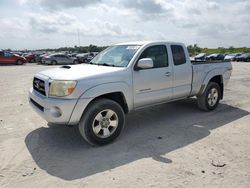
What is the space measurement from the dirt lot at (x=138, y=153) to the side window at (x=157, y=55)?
1.38 meters

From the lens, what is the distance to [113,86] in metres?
4.75

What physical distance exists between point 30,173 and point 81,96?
1.40 metres

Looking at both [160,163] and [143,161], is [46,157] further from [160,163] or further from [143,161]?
[160,163]

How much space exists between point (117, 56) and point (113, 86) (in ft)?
3.61

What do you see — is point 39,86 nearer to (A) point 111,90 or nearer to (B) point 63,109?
(B) point 63,109

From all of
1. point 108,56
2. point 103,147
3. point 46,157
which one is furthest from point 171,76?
point 46,157

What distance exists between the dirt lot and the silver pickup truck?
534mm

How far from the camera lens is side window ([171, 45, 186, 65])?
19.8 feet

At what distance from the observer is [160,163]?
4.04 metres

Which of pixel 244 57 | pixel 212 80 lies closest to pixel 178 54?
pixel 212 80

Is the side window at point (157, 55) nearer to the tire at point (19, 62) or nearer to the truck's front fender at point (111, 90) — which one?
the truck's front fender at point (111, 90)

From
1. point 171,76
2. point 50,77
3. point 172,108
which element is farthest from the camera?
point 172,108

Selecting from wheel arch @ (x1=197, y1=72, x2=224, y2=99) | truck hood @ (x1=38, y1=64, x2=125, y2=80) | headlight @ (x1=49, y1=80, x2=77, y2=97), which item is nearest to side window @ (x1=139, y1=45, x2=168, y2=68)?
truck hood @ (x1=38, y1=64, x2=125, y2=80)

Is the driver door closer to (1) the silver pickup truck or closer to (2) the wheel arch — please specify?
(1) the silver pickup truck
